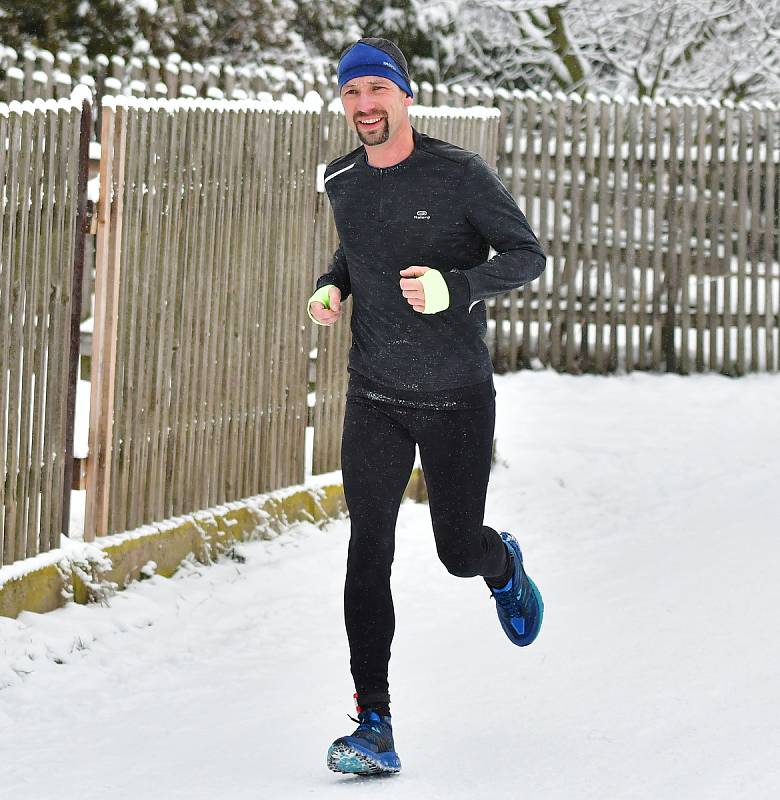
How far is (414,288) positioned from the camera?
12.5ft

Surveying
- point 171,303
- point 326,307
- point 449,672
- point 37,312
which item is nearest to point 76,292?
point 37,312

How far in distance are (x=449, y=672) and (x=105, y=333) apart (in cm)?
185

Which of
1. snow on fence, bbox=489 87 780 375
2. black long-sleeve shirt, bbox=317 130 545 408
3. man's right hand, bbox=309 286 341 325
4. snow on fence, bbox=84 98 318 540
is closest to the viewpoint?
black long-sleeve shirt, bbox=317 130 545 408

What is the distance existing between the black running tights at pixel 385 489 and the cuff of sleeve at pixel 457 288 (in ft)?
1.32

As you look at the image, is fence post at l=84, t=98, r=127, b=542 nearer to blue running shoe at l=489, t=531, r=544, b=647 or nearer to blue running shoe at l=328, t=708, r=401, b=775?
blue running shoe at l=489, t=531, r=544, b=647

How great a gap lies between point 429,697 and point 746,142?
26.2 feet

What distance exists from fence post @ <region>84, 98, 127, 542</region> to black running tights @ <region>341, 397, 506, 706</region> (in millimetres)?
1650

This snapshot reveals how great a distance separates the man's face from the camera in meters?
4.05

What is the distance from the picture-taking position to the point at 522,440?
9.34m

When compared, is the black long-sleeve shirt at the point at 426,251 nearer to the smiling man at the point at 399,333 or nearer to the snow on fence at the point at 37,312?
the smiling man at the point at 399,333

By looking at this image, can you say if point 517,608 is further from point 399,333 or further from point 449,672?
point 399,333

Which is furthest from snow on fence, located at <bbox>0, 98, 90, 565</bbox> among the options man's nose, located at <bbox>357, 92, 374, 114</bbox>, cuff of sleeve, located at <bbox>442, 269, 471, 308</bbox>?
cuff of sleeve, located at <bbox>442, 269, 471, 308</bbox>

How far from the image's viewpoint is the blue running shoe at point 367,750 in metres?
3.84

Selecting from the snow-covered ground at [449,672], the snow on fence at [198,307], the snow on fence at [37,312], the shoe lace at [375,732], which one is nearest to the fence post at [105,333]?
the snow on fence at [198,307]
